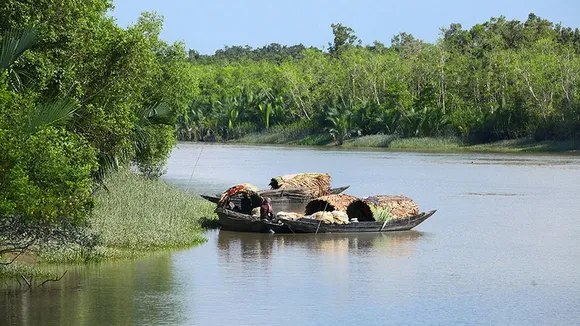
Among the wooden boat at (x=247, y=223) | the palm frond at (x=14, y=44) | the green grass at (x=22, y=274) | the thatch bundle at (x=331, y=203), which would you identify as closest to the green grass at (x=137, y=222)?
the wooden boat at (x=247, y=223)

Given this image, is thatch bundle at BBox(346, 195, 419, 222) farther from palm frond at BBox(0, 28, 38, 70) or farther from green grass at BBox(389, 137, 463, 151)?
green grass at BBox(389, 137, 463, 151)

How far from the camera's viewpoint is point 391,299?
60.7 ft

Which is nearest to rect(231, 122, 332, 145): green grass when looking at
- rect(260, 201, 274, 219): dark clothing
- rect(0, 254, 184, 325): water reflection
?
rect(260, 201, 274, 219): dark clothing

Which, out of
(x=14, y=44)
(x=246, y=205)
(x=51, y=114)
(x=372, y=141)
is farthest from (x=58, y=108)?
(x=372, y=141)

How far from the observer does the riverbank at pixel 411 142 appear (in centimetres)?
7544

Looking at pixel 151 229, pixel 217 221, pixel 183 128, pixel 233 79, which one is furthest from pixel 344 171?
pixel 233 79

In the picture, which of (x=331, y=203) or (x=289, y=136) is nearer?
(x=331, y=203)

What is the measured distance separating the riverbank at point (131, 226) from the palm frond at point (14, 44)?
3673 mm

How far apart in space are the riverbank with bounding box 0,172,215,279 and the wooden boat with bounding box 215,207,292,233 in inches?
31.1

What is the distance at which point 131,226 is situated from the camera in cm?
2333

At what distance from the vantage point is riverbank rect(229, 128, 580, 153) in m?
75.4

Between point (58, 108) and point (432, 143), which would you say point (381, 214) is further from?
point (432, 143)

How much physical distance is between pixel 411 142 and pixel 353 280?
207ft

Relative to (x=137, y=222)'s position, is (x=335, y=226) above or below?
below
